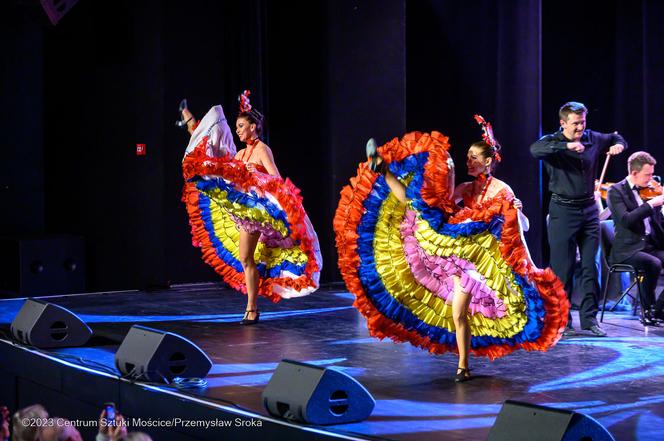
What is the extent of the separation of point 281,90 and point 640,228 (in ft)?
12.6

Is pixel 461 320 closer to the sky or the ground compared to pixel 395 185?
closer to the ground

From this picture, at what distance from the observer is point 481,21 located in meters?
9.95

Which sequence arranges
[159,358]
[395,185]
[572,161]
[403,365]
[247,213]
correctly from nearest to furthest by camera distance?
[159,358] < [395,185] < [403,365] < [572,161] < [247,213]

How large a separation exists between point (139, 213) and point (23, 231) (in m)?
1.15

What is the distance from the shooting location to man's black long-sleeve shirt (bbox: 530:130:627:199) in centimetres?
708

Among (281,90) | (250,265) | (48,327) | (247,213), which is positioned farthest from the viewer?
(281,90)

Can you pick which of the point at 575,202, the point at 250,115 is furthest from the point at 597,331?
the point at 250,115

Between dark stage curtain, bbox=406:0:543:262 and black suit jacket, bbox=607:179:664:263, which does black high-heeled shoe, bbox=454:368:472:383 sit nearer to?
black suit jacket, bbox=607:179:664:263

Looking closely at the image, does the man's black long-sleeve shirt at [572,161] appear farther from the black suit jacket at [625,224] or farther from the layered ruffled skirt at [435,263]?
the layered ruffled skirt at [435,263]

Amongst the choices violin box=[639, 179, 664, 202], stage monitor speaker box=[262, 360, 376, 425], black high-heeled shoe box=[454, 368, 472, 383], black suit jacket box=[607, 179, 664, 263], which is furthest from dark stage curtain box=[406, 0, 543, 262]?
stage monitor speaker box=[262, 360, 376, 425]

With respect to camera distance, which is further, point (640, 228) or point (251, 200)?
point (640, 228)

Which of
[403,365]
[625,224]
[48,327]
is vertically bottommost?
[403,365]

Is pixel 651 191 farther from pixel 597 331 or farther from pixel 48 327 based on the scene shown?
pixel 48 327

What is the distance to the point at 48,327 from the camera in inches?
261
